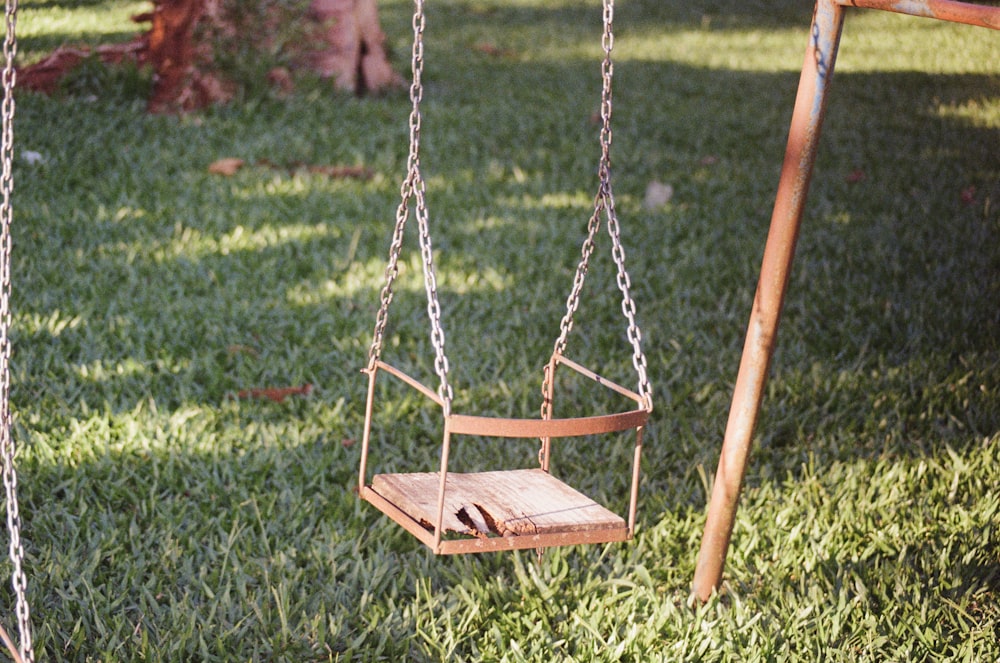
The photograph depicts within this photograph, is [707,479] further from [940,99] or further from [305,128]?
[940,99]

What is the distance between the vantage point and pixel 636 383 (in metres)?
3.97

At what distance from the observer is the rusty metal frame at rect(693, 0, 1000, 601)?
2346mm

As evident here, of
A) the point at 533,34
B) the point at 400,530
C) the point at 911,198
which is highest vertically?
the point at 533,34

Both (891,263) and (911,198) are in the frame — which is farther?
(911,198)

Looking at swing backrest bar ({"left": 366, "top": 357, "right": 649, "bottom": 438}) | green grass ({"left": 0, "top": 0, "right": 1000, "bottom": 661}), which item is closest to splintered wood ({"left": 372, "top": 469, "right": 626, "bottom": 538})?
swing backrest bar ({"left": 366, "top": 357, "right": 649, "bottom": 438})

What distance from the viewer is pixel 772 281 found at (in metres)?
2.50

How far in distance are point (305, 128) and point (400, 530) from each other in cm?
465

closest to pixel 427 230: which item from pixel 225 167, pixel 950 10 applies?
pixel 950 10

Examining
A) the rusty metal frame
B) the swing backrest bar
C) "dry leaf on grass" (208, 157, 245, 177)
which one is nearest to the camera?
the swing backrest bar

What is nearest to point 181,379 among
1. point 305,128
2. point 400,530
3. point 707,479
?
point 400,530

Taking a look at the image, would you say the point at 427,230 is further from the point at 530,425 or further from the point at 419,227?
the point at 530,425

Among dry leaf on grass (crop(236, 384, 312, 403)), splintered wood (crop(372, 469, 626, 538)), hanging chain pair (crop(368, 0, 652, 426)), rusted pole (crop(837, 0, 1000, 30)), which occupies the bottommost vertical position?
dry leaf on grass (crop(236, 384, 312, 403))

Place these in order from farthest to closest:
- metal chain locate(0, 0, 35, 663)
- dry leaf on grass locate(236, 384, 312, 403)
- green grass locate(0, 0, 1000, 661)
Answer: dry leaf on grass locate(236, 384, 312, 403)
green grass locate(0, 0, 1000, 661)
metal chain locate(0, 0, 35, 663)

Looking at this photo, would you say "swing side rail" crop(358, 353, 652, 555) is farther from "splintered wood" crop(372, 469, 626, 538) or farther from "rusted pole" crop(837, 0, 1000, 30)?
"rusted pole" crop(837, 0, 1000, 30)
